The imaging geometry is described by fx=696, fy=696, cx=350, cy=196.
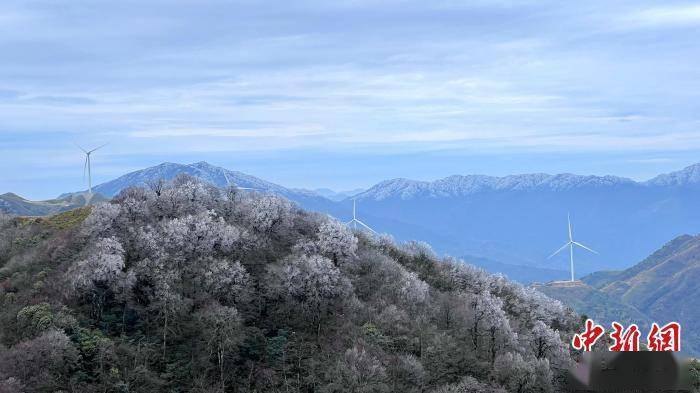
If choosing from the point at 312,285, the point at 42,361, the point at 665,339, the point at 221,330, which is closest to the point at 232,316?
the point at 221,330

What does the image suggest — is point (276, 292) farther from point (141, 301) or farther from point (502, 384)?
point (502, 384)

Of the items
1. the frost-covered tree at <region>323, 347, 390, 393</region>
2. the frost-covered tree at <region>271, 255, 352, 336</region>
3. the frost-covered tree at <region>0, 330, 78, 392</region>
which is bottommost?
the frost-covered tree at <region>323, 347, 390, 393</region>

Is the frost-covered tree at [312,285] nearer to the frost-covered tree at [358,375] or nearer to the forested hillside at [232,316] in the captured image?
the forested hillside at [232,316]

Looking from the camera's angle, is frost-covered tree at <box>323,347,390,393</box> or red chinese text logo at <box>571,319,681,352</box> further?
frost-covered tree at <box>323,347,390,393</box>

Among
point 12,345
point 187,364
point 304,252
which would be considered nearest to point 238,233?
point 304,252

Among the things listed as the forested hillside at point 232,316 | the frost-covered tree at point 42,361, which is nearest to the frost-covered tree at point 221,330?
the forested hillside at point 232,316

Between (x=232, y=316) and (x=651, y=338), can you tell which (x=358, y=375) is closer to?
(x=232, y=316)

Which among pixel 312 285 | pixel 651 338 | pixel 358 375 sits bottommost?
pixel 358 375

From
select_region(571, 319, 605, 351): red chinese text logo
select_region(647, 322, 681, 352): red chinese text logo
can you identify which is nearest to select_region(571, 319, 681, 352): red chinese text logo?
select_region(647, 322, 681, 352): red chinese text logo

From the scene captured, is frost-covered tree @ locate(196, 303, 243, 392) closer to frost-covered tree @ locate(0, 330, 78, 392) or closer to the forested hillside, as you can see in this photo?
the forested hillside
